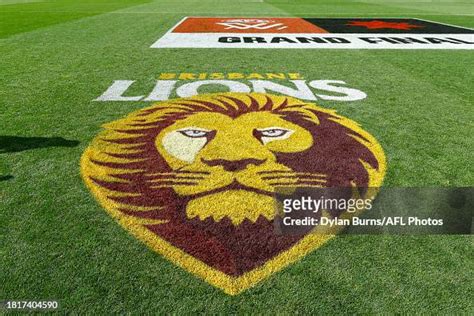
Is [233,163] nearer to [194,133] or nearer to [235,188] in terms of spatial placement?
[235,188]

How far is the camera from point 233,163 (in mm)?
3906

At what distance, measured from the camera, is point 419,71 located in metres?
7.92

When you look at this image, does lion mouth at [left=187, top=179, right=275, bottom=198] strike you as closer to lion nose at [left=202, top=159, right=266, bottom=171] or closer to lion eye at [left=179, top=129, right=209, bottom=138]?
lion nose at [left=202, top=159, right=266, bottom=171]

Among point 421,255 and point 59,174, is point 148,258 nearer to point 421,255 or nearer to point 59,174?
point 59,174

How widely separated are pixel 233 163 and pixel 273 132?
3.19 ft

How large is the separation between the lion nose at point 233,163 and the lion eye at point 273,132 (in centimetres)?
70

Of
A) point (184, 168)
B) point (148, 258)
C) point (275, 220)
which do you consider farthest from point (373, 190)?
point (148, 258)

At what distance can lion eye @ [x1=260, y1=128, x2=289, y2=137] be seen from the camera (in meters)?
4.58

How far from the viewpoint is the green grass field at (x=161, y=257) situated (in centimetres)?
241

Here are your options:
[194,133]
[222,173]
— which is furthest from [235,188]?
[194,133]

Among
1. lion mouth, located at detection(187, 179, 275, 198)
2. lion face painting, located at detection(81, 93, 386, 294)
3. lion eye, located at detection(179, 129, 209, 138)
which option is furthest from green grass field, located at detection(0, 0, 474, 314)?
lion eye, located at detection(179, 129, 209, 138)

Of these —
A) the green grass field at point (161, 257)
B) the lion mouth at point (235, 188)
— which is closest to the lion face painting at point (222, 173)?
the lion mouth at point (235, 188)

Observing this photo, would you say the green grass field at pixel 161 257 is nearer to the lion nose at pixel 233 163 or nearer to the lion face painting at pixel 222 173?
the lion face painting at pixel 222 173

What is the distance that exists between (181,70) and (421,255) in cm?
622
